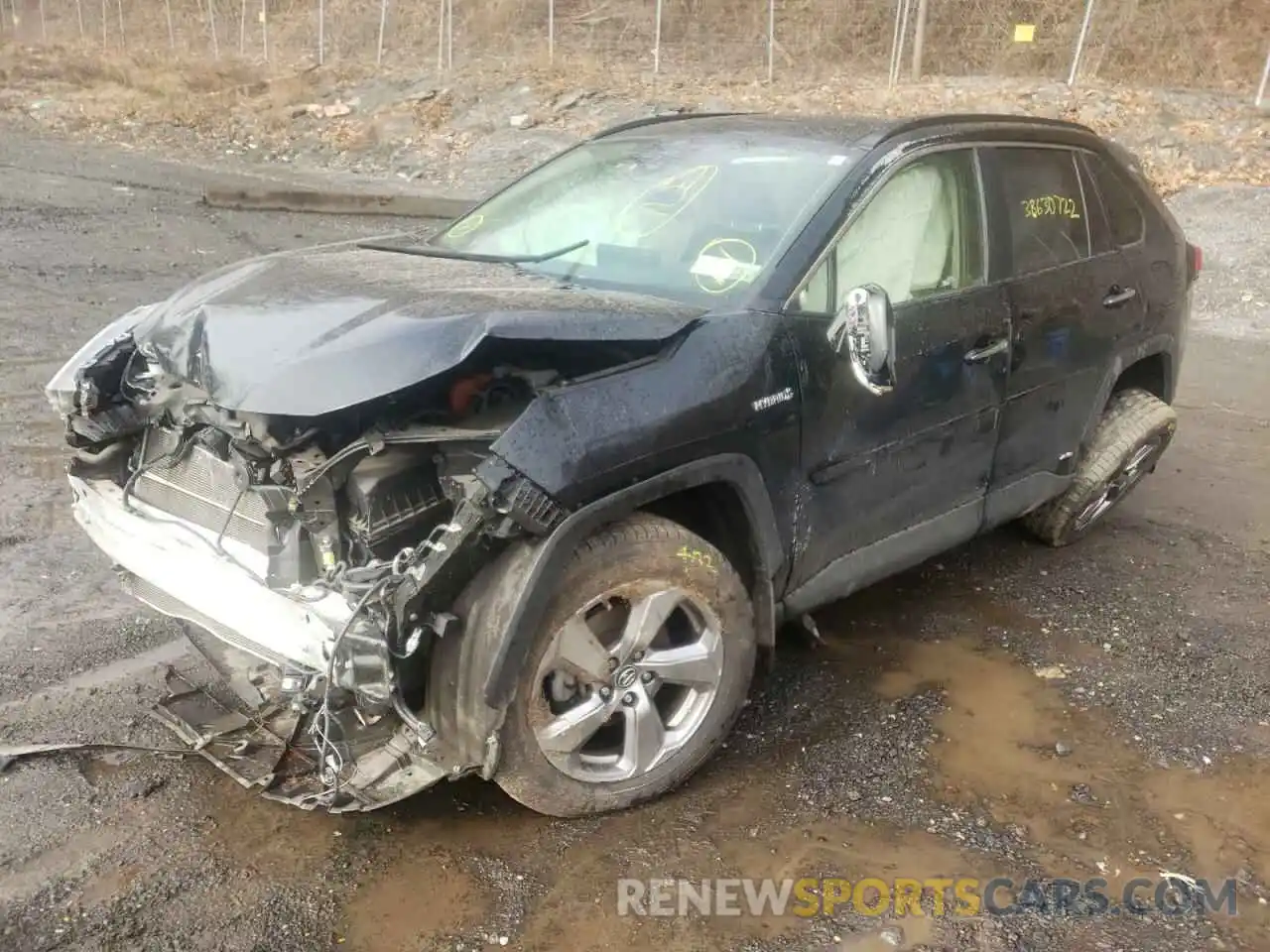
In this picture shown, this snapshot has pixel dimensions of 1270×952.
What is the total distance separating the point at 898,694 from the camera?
3752mm

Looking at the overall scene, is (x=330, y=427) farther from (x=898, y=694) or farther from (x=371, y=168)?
(x=371, y=168)

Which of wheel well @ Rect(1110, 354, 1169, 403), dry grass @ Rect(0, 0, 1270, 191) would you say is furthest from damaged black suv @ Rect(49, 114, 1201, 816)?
dry grass @ Rect(0, 0, 1270, 191)

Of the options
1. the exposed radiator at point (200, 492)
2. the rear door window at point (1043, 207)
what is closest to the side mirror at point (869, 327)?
the rear door window at point (1043, 207)

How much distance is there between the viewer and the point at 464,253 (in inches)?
153

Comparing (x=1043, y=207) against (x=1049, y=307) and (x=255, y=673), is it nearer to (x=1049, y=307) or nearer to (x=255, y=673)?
(x=1049, y=307)

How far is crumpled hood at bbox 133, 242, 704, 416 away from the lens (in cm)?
262

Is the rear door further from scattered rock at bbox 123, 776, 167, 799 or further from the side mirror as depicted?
scattered rock at bbox 123, 776, 167, 799

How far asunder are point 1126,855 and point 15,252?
34.8ft

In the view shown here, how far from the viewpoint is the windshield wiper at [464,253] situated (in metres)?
3.65

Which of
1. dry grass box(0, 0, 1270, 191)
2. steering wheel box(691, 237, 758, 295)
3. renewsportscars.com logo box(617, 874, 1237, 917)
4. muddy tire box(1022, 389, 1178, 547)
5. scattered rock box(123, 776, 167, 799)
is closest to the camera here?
renewsportscars.com logo box(617, 874, 1237, 917)

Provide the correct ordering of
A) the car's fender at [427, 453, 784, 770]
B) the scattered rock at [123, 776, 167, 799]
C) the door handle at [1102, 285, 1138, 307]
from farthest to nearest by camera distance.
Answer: the door handle at [1102, 285, 1138, 307]
the scattered rock at [123, 776, 167, 799]
the car's fender at [427, 453, 784, 770]

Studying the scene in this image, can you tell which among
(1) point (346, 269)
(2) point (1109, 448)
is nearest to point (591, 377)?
(1) point (346, 269)

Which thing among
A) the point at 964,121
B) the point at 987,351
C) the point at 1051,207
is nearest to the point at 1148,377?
the point at 1051,207

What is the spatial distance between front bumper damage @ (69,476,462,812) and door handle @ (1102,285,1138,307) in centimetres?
319
